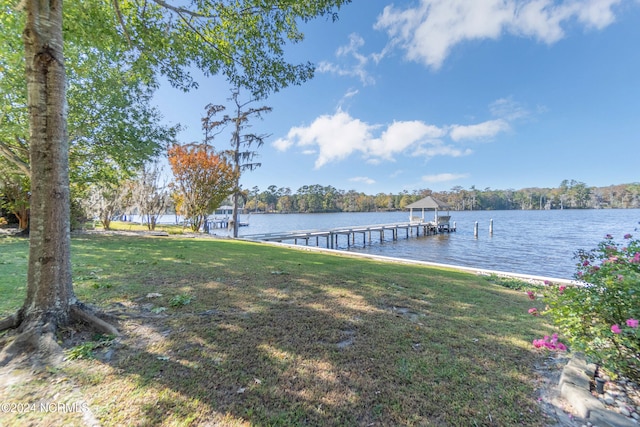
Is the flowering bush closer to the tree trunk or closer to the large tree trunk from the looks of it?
the large tree trunk

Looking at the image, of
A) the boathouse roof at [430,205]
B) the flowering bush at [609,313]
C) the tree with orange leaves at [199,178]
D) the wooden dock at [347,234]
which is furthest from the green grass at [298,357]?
the boathouse roof at [430,205]

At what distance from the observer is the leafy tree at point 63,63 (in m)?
2.53

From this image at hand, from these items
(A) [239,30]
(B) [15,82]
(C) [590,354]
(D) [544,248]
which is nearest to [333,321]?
(C) [590,354]

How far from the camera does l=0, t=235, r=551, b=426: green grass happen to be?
177 cm

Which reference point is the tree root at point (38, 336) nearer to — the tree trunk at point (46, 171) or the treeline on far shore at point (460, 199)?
the tree trunk at point (46, 171)

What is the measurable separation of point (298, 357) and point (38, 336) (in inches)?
93.5

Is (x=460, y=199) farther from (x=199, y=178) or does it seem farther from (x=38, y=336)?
(x=38, y=336)

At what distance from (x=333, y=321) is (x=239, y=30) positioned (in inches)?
204

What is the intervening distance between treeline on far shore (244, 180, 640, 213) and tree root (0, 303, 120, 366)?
77628mm

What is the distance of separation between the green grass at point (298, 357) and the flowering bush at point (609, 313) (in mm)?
565

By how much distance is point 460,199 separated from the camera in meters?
89.2

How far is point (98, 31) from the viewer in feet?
13.8

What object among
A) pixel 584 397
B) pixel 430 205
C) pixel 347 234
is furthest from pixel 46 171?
pixel 430 205

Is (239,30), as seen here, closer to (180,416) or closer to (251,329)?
(251,329)
